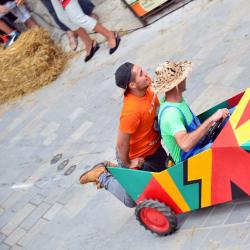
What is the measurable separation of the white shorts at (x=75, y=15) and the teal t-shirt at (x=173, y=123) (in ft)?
13.3

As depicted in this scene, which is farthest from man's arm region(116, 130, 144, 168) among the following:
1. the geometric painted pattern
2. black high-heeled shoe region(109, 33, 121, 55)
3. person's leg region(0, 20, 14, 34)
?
person's leg region(0, 20, 14, 34)

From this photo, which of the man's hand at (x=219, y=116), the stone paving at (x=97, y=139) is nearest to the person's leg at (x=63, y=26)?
the stone paving at (x=97, y=139)

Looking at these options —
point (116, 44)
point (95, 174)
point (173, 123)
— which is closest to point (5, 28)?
point (116, 44)

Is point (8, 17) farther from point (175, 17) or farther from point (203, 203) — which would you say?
point (203, 203)

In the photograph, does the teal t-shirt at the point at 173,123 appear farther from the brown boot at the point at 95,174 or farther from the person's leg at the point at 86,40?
the person's leg at the point at 86,40

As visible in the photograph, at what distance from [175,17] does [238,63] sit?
6.32ft

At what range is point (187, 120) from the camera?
3877 mm

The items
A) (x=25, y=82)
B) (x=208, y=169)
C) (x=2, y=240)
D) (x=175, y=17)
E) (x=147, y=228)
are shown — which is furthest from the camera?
(x=25, y=82)

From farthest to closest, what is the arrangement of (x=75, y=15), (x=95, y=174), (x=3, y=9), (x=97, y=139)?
(x=3, y=9), (x=75, y=15), (x=97, y=139), (x=95, y=174)

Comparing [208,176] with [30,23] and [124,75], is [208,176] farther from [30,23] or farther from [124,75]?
[30,23]

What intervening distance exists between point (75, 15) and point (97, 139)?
2.34 m

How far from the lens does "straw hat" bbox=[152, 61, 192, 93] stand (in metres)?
3.77

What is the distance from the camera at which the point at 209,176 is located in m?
3.78

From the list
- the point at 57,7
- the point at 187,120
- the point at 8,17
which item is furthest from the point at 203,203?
the point at 8,17
